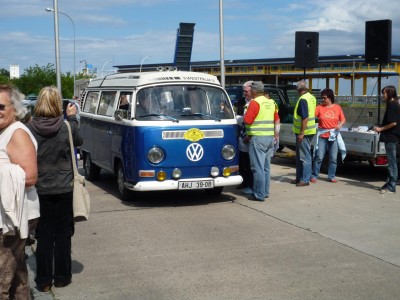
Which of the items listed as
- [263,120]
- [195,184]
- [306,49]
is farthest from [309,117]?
[306,49]

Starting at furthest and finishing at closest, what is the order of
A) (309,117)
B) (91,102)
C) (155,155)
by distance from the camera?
1. (91,102)
2. (309,117)
3. (155,155)

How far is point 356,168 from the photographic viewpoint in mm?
13891

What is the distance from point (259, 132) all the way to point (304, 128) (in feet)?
4.75

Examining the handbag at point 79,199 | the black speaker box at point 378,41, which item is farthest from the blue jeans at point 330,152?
the handbag at point 79,199

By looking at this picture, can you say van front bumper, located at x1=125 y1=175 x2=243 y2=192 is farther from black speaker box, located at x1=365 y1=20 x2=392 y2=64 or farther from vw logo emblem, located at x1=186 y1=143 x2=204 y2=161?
black speaker box, located at x1=365 y1=20 x2=392 y2=64

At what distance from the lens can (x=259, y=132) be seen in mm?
9586

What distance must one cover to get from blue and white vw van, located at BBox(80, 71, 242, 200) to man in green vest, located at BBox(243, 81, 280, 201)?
0.33m

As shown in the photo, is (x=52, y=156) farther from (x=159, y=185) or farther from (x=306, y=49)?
(x=306, y=49)

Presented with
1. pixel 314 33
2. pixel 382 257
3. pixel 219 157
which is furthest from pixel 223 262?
pixel 314 33

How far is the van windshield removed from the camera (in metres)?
9.14

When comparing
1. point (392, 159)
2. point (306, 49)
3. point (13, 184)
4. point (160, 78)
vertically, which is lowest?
point (392, 159)

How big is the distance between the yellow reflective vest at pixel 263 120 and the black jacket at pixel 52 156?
4.70 metres

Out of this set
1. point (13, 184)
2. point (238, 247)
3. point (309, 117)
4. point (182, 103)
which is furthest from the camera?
point (309, 117)

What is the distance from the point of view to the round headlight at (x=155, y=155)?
8836 mm
